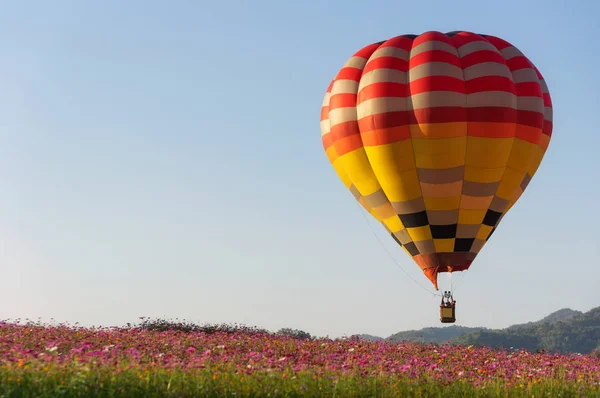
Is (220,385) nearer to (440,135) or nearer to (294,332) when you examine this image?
(440,135)

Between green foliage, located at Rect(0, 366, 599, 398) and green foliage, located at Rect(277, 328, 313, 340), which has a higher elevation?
green foliage, located at Rect(277, 328, 313, 340)

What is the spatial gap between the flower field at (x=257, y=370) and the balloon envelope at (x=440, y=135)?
15.3 ft

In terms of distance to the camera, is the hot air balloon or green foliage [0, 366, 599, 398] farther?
the hot air balloon

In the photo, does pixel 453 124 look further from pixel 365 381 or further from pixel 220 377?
pixel 220 377

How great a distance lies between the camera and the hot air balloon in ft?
85.7

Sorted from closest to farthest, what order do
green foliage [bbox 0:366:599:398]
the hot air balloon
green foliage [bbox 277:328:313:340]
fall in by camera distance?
1. green foliage [bbox 0:366:599:398]
2. the hot air balloon
3. green foliage [bbox 277:328:313:340]

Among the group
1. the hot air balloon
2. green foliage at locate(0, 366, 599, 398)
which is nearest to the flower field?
Result: green foliage at locate(0, 366, 599, 398)

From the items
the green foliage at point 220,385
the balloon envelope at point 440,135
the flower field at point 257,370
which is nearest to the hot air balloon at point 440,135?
the balloon envelope at point 440,135

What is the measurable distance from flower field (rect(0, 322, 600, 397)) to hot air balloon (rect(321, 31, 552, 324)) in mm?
4659

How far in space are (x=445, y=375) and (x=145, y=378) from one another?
7.12 meters

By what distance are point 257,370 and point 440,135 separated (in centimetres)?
1330

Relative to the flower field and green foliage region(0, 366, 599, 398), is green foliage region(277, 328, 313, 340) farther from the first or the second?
green foliage region(0, 366, 599, 398)

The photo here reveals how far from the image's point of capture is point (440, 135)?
2595 centimetres

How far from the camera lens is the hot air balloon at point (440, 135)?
85.7 ft
